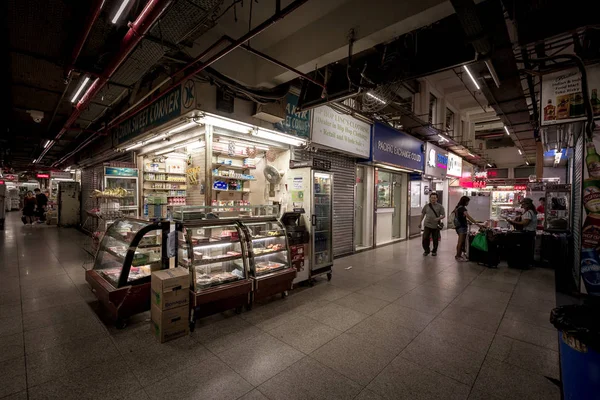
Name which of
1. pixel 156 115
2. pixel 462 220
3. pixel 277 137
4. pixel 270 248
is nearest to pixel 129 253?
pixel 270 248

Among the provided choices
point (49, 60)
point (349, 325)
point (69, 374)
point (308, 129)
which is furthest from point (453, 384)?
point (49, 60)

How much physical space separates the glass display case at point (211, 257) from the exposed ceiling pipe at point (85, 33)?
2.60m

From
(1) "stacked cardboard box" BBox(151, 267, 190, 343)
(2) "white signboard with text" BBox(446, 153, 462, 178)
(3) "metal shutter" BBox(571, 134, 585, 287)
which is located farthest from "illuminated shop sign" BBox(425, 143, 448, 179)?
(1) "stacked cardboard box" BBox(151, 267, 190, 343)

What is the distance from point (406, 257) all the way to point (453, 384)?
5.68 meters

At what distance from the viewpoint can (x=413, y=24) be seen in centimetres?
355

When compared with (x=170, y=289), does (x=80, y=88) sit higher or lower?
higher

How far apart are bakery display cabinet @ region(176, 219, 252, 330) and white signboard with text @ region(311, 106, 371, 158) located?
12.0 feet

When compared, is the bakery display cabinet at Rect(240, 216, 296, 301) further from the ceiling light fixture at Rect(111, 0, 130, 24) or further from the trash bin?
the trash bin

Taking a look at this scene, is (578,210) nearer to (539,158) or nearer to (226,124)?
(226,124)

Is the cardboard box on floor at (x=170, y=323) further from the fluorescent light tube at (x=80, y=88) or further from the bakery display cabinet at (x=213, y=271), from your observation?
the fluorescent light tube at (x=80, y=88)

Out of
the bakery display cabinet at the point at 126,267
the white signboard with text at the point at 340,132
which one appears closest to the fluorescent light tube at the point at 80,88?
the bakery display cabinet at the point at 126,267

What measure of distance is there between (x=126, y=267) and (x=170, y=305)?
0.93 m

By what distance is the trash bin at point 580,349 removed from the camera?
63.6 inches

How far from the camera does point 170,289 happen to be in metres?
3.22
